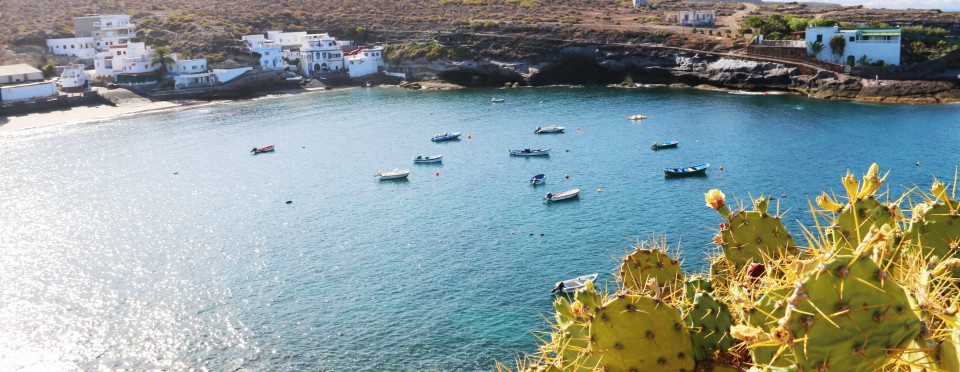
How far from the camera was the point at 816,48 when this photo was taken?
354 ft

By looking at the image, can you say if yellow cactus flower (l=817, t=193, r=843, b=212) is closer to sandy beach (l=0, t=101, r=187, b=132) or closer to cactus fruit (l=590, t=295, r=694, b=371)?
cactus fruit (l=590, t=295, r=694, b=371)

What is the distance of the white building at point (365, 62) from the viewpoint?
138875mm

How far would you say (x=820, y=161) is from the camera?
67000 mm

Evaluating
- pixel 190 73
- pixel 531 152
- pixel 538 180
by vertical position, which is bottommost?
pixel 538 180

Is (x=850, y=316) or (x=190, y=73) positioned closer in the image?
(x=850, y=316)

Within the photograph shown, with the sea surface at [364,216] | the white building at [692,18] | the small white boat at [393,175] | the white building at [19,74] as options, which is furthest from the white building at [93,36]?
the white building at [692,18]

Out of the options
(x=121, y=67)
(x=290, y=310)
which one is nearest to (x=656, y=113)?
(x=290, y=310)

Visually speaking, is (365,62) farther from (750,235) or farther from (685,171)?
(750,235)

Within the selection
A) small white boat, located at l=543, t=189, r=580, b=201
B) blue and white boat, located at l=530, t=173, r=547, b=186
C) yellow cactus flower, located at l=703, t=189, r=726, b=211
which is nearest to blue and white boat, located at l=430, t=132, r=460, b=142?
blue and white boat, located at l=530, t=173, r=547, b=186

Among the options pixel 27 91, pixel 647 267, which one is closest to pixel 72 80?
pixel 27 91

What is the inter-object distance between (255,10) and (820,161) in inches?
5142

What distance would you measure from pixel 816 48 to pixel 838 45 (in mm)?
2998

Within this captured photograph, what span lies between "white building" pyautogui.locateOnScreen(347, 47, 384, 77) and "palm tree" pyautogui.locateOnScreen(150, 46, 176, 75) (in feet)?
98.5

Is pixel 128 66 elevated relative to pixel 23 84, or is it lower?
elevated
